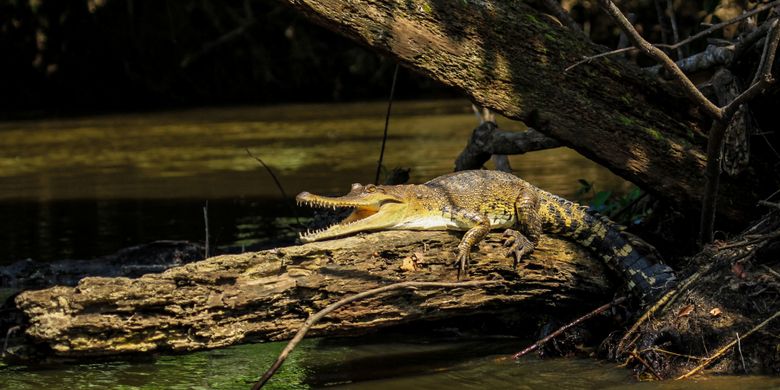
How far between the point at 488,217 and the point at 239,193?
5.43 m

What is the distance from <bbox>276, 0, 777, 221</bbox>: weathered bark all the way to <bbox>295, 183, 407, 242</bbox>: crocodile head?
0.63m

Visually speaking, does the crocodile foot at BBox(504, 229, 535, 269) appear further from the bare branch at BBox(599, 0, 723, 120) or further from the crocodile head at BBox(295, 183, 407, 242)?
the bare branch at BBox(599, 0, 723, 120)

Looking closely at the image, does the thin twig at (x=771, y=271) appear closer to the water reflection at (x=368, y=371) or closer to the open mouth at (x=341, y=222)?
the water reflection at (x=368, y=371)

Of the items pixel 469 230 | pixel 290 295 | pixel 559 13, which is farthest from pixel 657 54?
pixel 290 295

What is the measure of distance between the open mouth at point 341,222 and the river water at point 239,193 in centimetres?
62

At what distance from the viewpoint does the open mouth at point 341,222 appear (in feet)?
16.9

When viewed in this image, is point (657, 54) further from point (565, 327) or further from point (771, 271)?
point (565, 327)

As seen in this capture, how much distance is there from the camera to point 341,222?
5332 millimetres

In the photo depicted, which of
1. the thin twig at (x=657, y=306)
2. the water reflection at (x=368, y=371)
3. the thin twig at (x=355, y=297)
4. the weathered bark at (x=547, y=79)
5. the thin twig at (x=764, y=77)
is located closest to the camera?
the thin twig at (x=355, y=297)

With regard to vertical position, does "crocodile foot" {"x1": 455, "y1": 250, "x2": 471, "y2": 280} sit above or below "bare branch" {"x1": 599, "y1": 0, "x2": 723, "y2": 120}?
below

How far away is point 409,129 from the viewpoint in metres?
16.0

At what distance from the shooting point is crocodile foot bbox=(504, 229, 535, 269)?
5242 mm

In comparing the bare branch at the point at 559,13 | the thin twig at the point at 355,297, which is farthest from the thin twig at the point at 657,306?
the bare branch at the point at 559,13

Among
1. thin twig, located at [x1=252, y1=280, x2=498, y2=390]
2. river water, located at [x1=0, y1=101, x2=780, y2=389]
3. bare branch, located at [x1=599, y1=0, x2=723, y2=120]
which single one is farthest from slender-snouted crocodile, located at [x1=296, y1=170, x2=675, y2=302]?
bare branch, located at [x1=599, y1=0, x2=723, y2=120]
